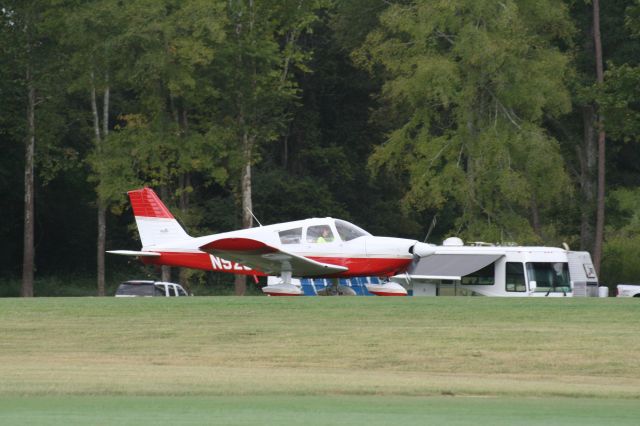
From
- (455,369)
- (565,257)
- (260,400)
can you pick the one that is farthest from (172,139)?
(260,400)

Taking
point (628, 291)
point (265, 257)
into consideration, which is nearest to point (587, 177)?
point (628, 291)

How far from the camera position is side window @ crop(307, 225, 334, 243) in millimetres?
35375

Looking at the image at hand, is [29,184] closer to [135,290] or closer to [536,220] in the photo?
[135,290]

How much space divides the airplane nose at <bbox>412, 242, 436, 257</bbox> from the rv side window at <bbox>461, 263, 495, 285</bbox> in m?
5.27

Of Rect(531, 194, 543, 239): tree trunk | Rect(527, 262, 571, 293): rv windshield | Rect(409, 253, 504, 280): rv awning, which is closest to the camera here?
Rect(409, 253, 504, 280): rv awning

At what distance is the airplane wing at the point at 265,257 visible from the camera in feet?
113

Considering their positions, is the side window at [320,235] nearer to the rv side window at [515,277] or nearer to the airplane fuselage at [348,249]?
the airplane fuselage at [348,249]

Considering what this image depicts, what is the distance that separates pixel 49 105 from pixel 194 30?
6.97 metres

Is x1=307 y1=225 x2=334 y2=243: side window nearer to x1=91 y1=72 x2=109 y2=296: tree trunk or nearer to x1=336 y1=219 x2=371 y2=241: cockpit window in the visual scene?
x1=336 y1=219 x2=371 y2=241: cockpit window

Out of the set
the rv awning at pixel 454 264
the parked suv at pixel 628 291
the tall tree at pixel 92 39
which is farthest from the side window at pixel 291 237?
the tall tree at pixel 92 39

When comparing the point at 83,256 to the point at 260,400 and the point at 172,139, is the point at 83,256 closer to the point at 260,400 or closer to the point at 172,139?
the point at 172,139

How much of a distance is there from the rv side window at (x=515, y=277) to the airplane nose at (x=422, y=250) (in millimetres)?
5400

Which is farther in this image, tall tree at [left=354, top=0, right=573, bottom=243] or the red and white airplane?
tall tree at [left=354, top=0, right=573, bottom=243]

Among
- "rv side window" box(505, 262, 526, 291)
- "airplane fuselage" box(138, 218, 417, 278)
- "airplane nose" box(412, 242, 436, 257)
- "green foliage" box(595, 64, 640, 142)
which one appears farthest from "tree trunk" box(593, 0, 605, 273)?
"airplane nose" box(412, 242, 436, 257)
